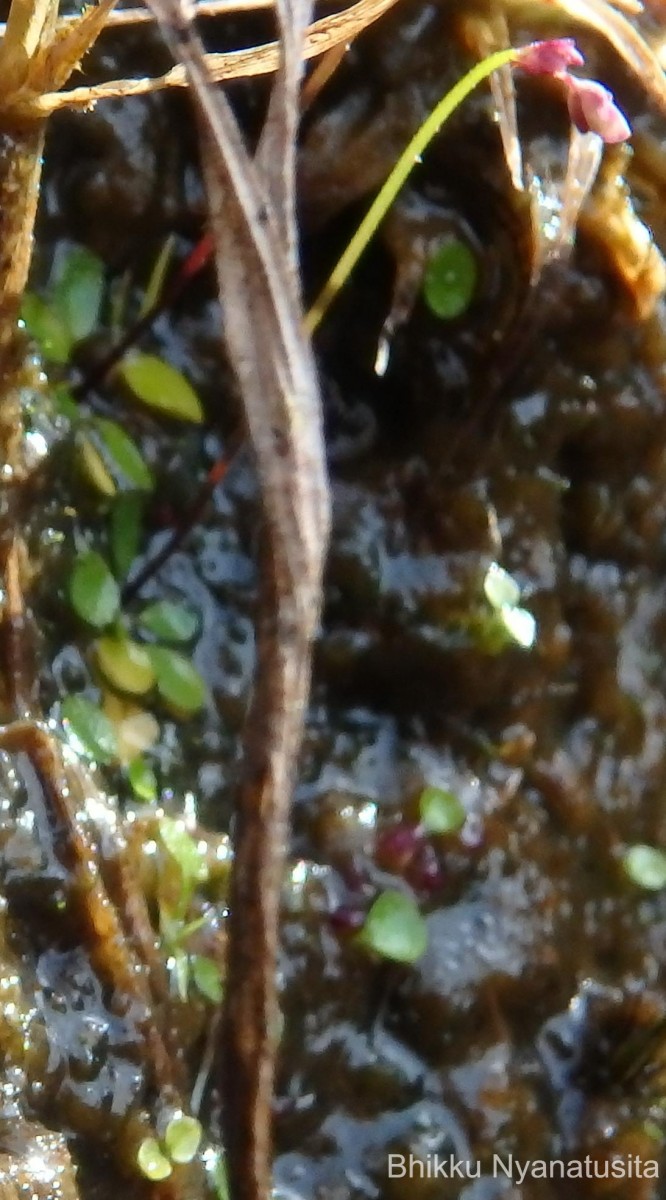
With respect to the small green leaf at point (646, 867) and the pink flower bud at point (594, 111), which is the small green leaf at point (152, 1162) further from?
the pink flower bud at point (594, 111)

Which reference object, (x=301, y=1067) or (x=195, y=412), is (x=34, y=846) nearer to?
(x=301, y=1067)

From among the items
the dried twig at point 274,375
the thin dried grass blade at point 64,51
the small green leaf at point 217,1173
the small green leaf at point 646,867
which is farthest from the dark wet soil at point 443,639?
the dried twig at point 274,375

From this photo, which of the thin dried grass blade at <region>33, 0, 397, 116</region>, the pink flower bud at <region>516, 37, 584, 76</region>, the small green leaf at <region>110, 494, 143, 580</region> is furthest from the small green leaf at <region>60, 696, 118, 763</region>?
the pink flower bud at <region>516, 37, 584, 76</region>

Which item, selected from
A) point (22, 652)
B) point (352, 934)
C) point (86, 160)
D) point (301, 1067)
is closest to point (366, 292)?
point (86, 160)

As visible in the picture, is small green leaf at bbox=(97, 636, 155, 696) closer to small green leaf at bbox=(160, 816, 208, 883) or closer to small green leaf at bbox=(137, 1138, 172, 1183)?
small green leaf at bbox=(160, 816, 208, 883)

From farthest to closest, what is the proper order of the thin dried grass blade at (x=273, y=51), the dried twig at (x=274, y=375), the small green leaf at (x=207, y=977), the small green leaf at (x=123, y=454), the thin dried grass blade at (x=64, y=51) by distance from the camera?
the small green leaf at (x=123, y=454)
the small green leaf at (x=207, y=977)
the thin dried grass blade at (x=273, y=51)
the thin dried grass blade at (x=64, y=51)
the dried twig at (x=274, y=375)

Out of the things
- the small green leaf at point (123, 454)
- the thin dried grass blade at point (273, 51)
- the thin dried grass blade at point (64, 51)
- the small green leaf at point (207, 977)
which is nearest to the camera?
the thin dried grass blade at point (64, 51)

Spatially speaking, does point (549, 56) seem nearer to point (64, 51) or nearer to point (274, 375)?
point (64, 51)
